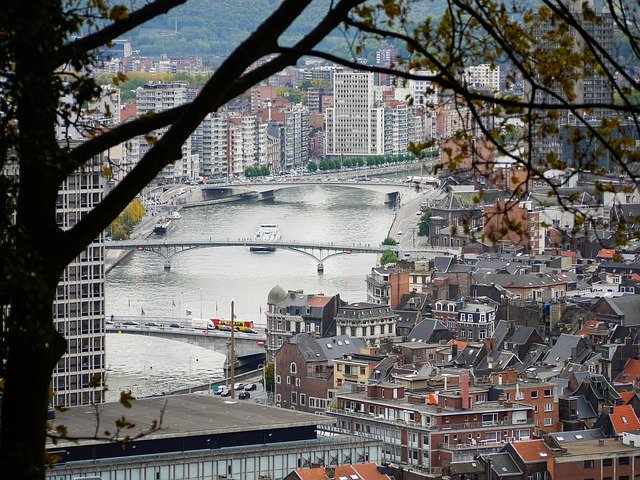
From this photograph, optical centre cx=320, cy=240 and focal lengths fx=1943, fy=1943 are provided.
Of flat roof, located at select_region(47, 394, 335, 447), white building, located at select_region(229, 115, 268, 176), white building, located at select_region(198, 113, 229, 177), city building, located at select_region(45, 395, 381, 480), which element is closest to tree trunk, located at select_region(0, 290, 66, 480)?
city building, located at select_region(45, 395, 381, 480)

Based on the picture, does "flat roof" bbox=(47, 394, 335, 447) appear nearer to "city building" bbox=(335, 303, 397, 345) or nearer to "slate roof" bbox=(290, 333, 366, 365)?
"slate roof" bbox=(290, 333, 366, 365)

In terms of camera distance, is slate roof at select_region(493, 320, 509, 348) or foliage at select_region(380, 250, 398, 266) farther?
foliage at select_region(380, 250, 398, 266)

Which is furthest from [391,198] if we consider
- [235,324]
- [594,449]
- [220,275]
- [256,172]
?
[594,449]

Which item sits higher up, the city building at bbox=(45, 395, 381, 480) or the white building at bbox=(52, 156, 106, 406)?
the white building at bbox=(52, 156, 106, 406)

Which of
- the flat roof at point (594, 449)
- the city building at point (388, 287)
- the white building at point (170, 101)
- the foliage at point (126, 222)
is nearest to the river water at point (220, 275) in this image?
the foliage at point (126, 222)

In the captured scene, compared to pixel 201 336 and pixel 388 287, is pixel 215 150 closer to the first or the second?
pixel 388 287

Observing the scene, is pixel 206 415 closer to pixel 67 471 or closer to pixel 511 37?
pixel 67 471
